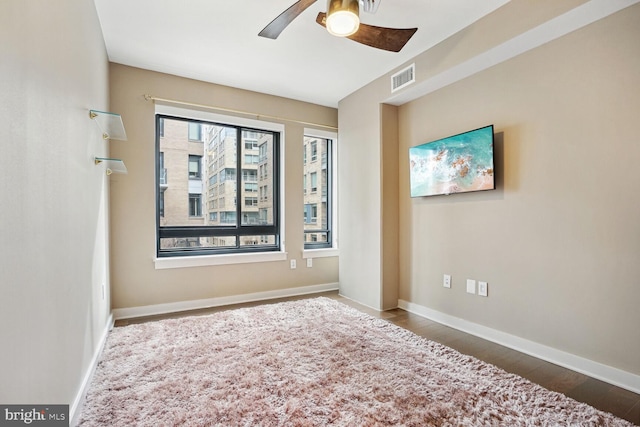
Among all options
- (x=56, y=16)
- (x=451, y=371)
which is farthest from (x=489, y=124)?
(x=56, y=16)

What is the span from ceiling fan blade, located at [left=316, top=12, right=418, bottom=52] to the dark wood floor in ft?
7.74

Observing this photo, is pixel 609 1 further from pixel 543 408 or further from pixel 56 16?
pixel 56 16

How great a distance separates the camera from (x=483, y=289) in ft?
9.27

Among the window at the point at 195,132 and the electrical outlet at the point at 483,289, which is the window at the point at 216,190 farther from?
the electrical outlet at the point at 483,289

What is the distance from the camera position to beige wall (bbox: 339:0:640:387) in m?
2.02

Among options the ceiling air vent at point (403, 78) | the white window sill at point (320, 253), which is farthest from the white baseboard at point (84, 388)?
the ceiling air vent at point (403, 78)

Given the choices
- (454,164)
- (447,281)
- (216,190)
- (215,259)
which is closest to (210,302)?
(215,259)

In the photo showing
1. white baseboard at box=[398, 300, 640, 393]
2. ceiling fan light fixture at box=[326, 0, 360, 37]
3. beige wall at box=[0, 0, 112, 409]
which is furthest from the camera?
white baseboard at box=[398, 300, 640, 393]

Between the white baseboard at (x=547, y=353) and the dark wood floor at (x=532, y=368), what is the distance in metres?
0.05

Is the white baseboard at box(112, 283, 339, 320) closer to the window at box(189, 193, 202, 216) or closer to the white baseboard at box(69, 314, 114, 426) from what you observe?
the white baseboard at box(69, 314, 114, 426)

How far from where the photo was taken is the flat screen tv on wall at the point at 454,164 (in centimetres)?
269

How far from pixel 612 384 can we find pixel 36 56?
11.5 feet

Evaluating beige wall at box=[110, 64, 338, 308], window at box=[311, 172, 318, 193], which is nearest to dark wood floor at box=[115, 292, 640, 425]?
beige wall at box=[110, 64, 338, 308]

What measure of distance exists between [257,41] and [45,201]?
2.22 meters
